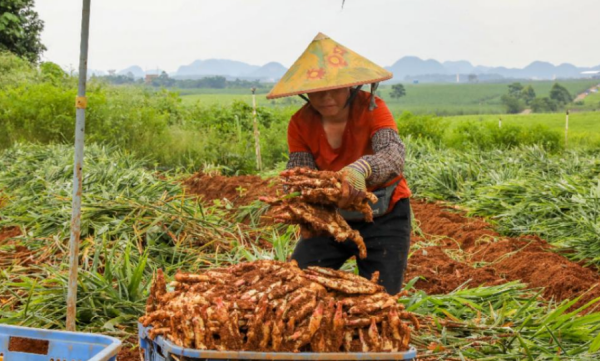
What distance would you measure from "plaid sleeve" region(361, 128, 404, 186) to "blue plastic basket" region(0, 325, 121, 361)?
1191 mm

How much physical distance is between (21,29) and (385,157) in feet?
85.6

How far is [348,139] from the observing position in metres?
3.17

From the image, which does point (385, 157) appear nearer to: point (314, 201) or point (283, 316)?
point (314, 201)

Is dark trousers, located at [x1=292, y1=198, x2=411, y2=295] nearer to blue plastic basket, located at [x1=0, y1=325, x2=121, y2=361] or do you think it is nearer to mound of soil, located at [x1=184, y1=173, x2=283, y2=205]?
blue plastic basket, located at [x1=0, y1=325, x2=121, y2=361]

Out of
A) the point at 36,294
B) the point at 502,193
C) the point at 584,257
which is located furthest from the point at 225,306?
the point at 502,193

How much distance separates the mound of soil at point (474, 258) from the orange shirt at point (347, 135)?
1.45 meters

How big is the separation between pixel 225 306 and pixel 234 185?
6.37 m

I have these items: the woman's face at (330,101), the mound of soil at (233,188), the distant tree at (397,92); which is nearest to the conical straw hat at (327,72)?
the woman's face at (330,101)

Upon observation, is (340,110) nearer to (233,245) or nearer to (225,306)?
(225,306)

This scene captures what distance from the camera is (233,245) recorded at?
495 centimetres

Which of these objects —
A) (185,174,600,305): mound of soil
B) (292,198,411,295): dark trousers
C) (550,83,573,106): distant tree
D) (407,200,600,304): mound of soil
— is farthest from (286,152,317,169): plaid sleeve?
(550,83,573,106): distant tree

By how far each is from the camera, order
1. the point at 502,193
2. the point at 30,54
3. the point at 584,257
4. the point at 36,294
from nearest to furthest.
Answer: the point at 36,294
the point at 584,257
the point at 502,193
the point at 30,54

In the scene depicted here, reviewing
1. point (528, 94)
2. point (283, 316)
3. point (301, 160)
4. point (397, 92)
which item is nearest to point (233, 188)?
point (301, 160)

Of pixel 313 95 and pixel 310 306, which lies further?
pixel 313 95
